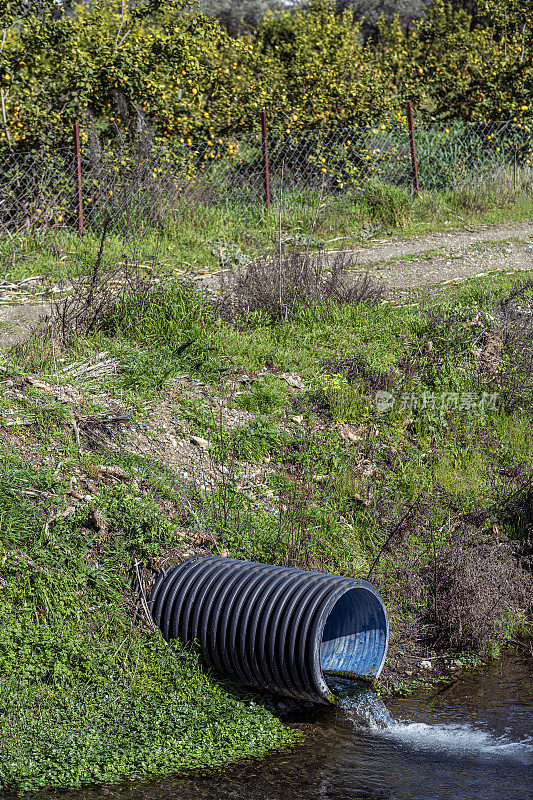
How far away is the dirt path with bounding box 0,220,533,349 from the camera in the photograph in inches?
368

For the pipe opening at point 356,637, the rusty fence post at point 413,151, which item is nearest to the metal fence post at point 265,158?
the rusty fence post at point 413,151

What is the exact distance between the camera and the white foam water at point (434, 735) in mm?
4352

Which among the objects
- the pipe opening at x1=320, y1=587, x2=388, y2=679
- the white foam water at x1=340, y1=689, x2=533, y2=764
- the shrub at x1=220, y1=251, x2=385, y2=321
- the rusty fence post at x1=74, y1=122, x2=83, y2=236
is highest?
the rusty fence post at x1=74, y1=122, x2=83, y2=236

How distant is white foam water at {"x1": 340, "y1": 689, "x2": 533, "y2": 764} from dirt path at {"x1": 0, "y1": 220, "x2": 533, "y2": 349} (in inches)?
212

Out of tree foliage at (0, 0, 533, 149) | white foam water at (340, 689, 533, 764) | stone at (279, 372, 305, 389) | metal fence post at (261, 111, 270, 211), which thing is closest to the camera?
white foam water at (340, 689, 533, 764)

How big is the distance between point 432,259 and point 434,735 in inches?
292

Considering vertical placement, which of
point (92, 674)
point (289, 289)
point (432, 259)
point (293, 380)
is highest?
point (432, 259)

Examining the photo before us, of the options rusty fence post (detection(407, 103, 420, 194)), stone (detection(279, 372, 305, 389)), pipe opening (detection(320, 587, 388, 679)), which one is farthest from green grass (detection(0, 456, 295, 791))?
rusty fence post (detection(407, 103, 420, 194))

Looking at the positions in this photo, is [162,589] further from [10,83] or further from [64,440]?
[10,83]

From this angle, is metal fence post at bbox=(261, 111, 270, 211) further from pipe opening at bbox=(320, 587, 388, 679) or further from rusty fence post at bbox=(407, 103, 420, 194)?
pipe opening at bbox=(320, 587, 388, 679)

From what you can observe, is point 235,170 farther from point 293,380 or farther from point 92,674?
point 92,674

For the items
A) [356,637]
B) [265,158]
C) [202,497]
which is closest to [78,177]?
[265,158]

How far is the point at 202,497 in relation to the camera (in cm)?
609

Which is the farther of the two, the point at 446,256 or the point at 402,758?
the point at 446,256
